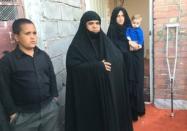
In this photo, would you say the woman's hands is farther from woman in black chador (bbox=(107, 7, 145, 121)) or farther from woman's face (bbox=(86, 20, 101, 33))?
woman in black chador (bbox=(107, 7, 145, 121))

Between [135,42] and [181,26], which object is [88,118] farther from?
[181,26]

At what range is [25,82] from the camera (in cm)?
170

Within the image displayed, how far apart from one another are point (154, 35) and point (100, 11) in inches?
48.9

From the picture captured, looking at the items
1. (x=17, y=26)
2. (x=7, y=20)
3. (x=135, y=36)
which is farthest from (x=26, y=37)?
(x=135, y=36)

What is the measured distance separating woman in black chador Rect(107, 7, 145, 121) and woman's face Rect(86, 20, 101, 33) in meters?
0.79

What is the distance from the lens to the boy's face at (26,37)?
5.55 ft

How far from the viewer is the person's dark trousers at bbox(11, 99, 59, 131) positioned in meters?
1.71

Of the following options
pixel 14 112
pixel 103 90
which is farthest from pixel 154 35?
pixel 14 112

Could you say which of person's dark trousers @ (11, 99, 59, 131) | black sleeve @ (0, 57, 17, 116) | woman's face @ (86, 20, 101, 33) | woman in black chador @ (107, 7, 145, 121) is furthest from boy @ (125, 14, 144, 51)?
black sleeve @ (0, 57, 17, 116)

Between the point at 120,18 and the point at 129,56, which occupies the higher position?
the point at 120,18

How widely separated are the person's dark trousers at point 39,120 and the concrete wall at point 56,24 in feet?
1.94

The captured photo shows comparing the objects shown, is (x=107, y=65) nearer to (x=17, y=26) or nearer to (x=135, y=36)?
(x=17, y=26)

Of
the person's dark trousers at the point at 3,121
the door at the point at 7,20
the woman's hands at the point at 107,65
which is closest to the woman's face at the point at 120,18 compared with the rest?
the woman's hands at the point at 107,65

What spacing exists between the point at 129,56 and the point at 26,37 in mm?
1652
